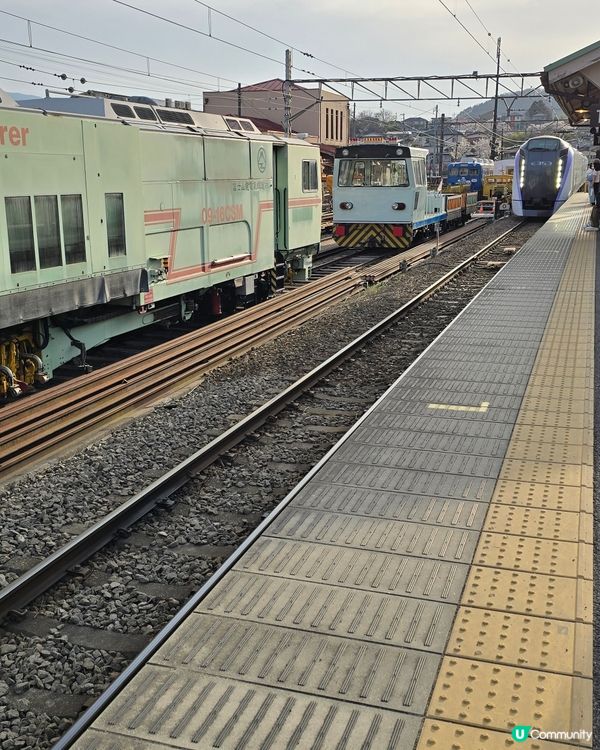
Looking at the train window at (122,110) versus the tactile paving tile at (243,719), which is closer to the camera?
the tactile paving tile at (243,719)

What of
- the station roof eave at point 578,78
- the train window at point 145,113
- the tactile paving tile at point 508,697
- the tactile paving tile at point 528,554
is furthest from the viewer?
the station roof eave at point 578,78

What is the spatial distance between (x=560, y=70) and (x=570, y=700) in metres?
21.5

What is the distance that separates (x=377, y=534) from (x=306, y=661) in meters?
1.52

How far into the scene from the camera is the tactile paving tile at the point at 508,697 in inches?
134

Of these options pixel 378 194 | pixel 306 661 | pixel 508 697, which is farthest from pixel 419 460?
pixel 378 194

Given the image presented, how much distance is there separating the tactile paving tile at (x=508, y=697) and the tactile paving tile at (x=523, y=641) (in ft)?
0.25

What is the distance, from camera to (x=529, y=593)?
4445 mm

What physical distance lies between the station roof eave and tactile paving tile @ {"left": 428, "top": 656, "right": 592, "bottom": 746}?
67.0 feet

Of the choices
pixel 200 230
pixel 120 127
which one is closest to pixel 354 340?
pixel 200 230

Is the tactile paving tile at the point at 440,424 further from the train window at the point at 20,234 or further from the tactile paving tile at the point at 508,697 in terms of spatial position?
the train window at the point at 20,234

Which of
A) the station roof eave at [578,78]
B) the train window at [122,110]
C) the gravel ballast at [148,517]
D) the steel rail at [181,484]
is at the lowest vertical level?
the gravel ballast at [148,517]

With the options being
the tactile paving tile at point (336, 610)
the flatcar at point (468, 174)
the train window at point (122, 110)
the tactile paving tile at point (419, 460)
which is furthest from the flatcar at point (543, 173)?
the tactile paving tile at point (336, 610)

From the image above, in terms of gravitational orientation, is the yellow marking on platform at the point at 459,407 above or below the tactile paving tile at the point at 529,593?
above

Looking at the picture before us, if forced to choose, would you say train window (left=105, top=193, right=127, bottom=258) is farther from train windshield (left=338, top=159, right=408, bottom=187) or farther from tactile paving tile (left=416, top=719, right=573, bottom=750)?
train windshield (left=338, top=159, right=408, bottom=187)
